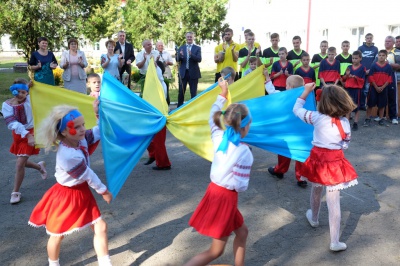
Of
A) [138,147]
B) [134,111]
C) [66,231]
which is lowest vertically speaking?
[66,231]

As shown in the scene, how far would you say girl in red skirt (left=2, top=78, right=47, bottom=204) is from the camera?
16.8 ft

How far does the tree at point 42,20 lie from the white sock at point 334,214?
1369cm

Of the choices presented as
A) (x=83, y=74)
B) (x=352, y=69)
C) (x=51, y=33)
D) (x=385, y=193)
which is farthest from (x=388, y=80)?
(x=51, y=33)

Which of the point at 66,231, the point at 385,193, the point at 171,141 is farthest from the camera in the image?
the point at 171,141

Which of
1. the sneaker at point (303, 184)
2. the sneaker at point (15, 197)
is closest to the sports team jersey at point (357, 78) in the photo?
the sneaker at point (303, 184)

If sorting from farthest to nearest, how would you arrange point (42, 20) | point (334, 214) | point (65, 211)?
point (42, 20), point (334, 214), point (65, 211)

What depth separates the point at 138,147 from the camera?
16.2 feet

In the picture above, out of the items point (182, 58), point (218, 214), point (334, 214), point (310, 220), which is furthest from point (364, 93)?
point (218, 214)

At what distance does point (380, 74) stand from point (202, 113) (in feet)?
20.3

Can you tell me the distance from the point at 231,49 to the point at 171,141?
296cm

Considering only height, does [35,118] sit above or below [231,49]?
below

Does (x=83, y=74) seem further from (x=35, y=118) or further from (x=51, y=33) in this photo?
(x=51, y=33)

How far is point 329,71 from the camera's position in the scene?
975 centimetres

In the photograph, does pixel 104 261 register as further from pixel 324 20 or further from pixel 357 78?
pixel 324 20
